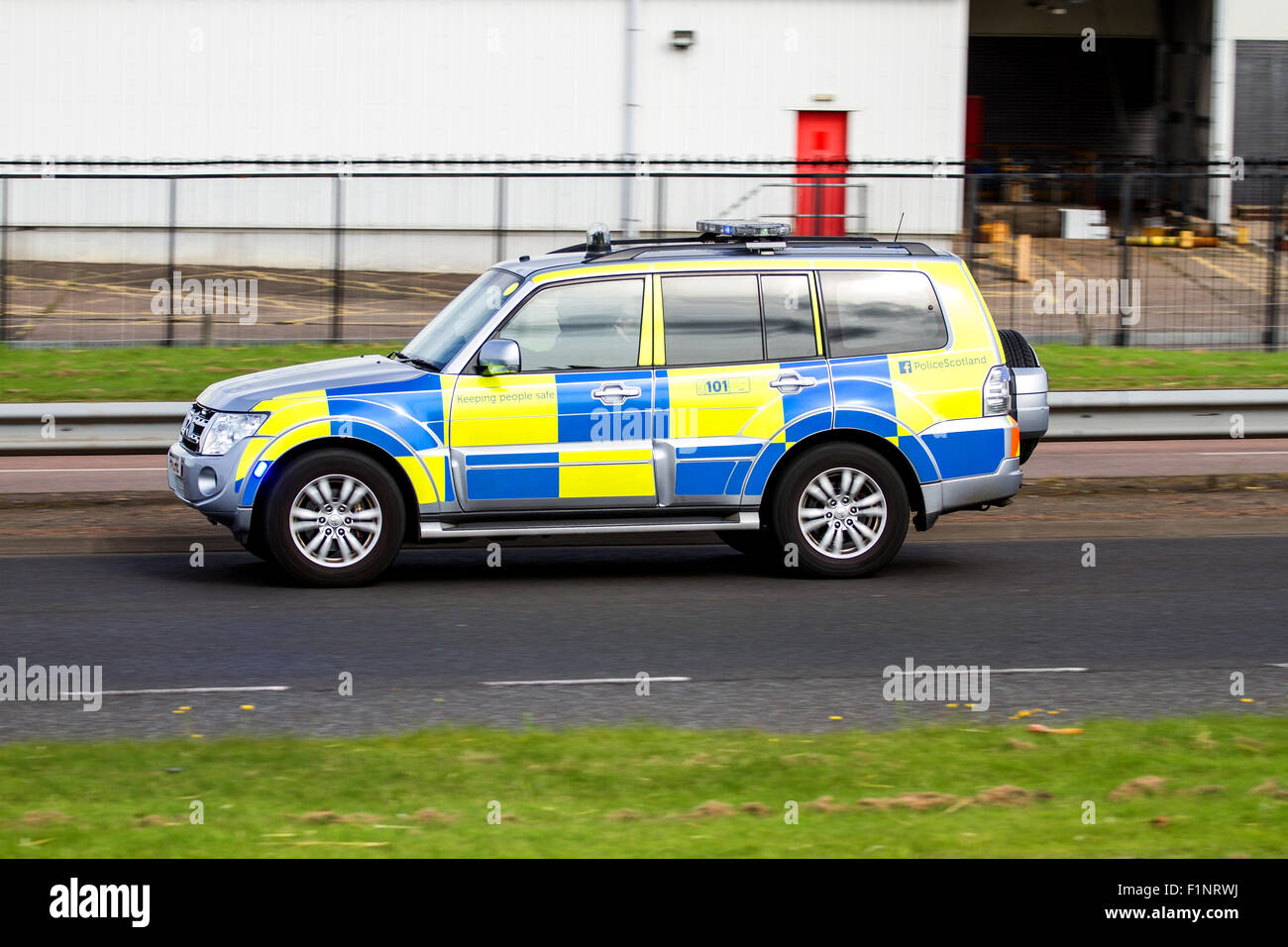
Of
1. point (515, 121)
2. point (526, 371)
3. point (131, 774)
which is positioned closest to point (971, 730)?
point (131, 774)

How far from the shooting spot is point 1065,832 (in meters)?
5.40

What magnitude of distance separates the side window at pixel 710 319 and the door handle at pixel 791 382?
17 centimetres

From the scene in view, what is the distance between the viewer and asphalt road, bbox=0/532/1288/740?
23.7ft

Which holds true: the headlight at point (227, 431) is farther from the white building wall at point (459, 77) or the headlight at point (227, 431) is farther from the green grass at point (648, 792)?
the white building wall at point (459, 77)

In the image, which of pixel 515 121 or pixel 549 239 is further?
pixel 515 121

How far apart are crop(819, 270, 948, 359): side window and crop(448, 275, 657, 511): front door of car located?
1.12 meters

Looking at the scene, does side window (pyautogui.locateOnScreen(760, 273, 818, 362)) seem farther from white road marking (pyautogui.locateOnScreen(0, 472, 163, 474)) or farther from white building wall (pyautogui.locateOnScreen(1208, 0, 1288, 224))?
white building wall (pyautogui.locateOnScreen(1208, 0, 1288, 224))

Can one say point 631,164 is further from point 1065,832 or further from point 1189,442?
point 1065,832

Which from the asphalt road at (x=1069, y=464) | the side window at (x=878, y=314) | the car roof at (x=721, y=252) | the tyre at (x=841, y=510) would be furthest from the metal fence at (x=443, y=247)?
the tyre at (x=841, y=510)

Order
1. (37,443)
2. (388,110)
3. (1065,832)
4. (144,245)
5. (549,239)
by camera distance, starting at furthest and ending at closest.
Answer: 1. (388,110)
2. (549,239)
3. (144,245)
4. (37,443)
5. (1065,832)

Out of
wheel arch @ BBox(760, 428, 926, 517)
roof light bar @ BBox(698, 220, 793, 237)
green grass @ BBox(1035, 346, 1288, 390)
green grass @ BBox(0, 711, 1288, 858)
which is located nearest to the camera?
green grass @ BBox(0, 711, 1288, 858)

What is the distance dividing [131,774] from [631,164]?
14.2 m

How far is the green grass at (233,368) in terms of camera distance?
693 inches

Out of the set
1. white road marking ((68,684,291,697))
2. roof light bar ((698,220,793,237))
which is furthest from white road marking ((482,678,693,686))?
roof light bar ((698,220,793,237))
